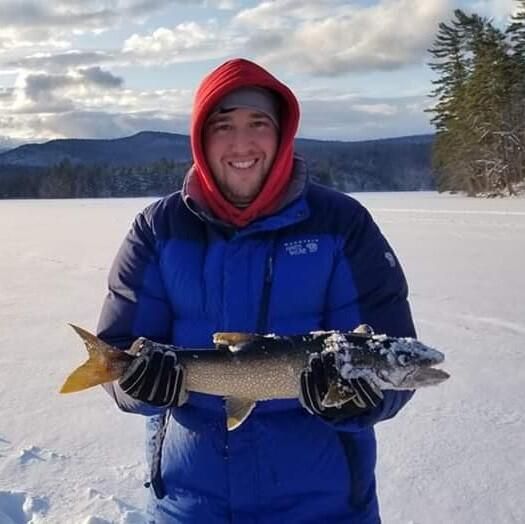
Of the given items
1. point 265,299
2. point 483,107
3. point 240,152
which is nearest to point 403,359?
point 265,299

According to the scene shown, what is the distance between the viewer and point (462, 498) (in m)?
3.86

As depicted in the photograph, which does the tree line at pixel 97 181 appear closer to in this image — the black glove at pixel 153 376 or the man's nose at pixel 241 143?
the man's nose at pixel 241 143

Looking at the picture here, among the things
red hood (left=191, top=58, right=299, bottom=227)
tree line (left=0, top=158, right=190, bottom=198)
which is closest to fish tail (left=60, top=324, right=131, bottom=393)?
red hood (left=191, top=58, right=299, bottom=227)

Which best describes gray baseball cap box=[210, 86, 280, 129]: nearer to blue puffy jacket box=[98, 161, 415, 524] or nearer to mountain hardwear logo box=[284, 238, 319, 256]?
blue puffy jacket box=[98, 161, 415, 524]

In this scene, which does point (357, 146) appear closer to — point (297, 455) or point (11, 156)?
point (11, 156)

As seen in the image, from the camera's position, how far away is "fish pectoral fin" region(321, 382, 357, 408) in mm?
2348

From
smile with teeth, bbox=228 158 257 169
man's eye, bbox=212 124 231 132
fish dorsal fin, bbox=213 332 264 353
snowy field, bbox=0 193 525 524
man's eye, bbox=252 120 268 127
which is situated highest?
man's eye, bbox=252 120 268 127

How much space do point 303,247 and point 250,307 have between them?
30 centimetres

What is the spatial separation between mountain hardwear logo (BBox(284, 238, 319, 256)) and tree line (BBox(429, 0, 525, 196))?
4159 cm

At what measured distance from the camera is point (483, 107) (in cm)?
4194

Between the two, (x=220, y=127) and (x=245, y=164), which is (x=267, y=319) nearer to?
(x=245, y=164)

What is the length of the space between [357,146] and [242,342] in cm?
16122

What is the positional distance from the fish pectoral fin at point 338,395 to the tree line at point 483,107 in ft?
137

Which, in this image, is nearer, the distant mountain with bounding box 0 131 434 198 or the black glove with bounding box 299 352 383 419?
the black glove with bounding box 299 352 383 419
